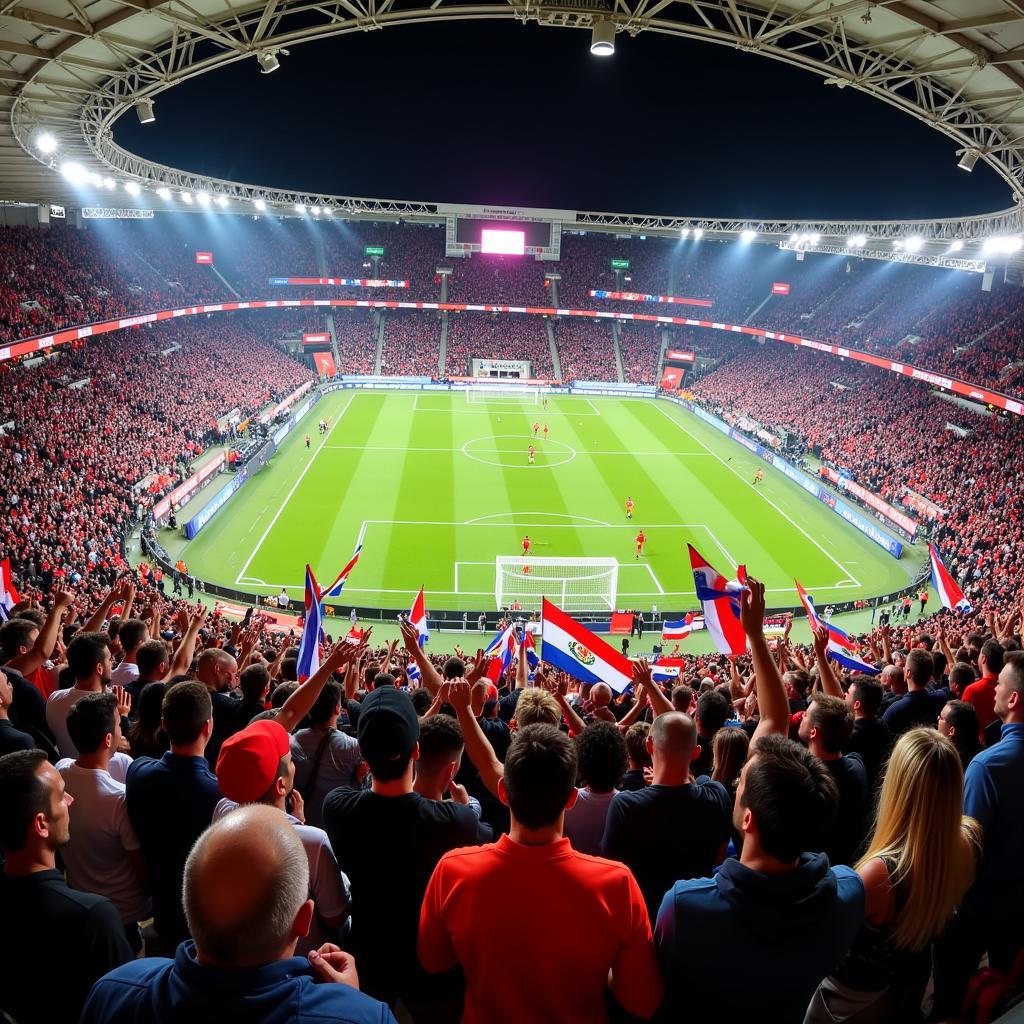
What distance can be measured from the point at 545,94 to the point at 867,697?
3688cm

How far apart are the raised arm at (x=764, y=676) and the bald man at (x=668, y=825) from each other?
64 cm

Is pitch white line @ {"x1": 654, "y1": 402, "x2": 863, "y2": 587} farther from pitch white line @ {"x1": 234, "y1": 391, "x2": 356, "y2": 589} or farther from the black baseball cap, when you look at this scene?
the black baseball cap

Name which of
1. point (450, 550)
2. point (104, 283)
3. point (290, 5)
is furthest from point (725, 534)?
point (104, 283)

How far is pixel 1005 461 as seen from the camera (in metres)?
35.9

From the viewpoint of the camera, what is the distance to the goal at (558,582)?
2809 centimetres

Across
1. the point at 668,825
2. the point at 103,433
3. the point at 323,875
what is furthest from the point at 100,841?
the point at 103,433

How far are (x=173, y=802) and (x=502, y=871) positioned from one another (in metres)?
2.45

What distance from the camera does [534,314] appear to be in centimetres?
8038

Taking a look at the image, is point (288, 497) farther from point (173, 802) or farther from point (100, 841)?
point (173, 802)

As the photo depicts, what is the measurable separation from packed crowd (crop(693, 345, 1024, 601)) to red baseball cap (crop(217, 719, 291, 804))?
1061 inches

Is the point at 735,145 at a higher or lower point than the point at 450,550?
higher

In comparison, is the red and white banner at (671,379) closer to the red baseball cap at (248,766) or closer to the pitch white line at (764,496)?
the pitch white line at (764,496)

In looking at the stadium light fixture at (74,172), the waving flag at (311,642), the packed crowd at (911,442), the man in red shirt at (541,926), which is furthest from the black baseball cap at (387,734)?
the stadium light fixture at (74,172)

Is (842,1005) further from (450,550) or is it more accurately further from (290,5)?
(450,550)
